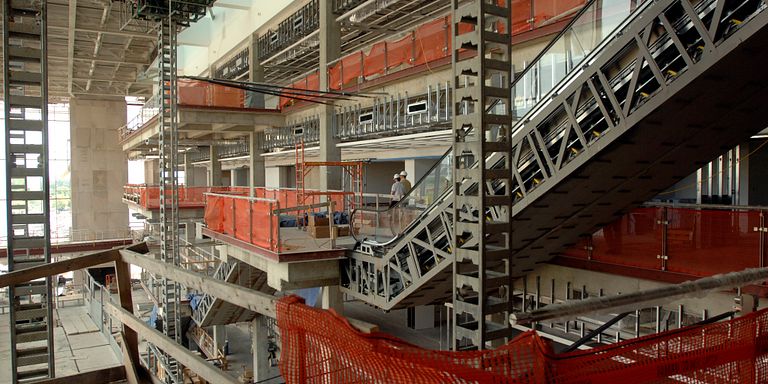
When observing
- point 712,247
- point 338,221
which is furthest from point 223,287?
point 338,221

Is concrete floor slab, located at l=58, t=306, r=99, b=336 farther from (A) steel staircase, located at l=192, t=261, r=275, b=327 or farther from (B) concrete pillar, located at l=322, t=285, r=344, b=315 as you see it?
(B) concrete pillar, located at l=322, t=285, r=344, b=315

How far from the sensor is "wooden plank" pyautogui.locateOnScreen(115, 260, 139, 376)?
193 inches

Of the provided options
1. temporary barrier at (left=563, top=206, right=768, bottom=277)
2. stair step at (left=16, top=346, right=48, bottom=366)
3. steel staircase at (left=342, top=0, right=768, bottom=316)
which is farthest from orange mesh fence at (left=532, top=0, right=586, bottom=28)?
stair step at (left=16, top=346, right=48, bottom=366)

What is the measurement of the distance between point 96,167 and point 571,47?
155 ft

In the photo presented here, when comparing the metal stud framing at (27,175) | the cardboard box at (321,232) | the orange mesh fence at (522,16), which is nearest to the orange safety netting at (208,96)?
the cardboard box at (321,232)

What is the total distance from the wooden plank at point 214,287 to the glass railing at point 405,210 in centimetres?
479

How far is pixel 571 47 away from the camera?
686cm

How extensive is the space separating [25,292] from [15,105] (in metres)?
2.37

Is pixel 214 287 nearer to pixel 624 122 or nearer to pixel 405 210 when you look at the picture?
pixel 624 122

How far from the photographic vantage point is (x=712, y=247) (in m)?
7.63

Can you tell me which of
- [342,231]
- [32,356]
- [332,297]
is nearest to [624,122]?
[32,356]

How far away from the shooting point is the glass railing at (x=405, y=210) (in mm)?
9039

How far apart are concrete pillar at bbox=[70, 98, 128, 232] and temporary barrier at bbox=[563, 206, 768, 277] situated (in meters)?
45.6

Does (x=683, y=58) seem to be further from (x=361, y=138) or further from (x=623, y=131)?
(x=361, y=138)
